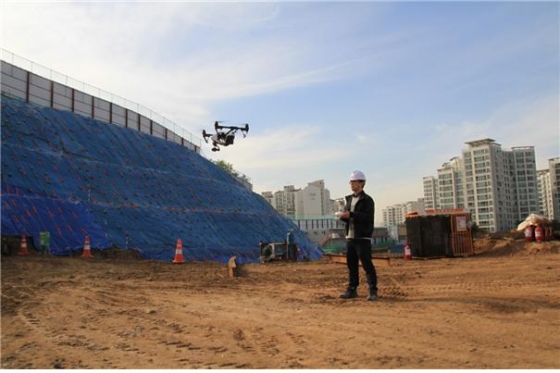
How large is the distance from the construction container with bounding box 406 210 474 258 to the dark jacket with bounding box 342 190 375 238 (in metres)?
12.3

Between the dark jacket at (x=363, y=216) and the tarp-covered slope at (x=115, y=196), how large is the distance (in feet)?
37.6

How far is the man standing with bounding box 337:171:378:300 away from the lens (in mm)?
6113

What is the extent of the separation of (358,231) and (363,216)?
0.21m

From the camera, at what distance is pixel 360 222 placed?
20.6ft

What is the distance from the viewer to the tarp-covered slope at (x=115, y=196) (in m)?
16.3

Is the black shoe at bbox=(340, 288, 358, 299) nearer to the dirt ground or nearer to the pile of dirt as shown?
the dirt ground

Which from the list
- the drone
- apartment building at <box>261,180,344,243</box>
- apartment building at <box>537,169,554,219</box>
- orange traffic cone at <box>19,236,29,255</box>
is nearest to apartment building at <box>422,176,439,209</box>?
apartment building at <box>537,169,554,219</box>

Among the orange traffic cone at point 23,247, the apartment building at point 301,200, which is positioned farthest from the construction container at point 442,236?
the apartment building at point 301,200

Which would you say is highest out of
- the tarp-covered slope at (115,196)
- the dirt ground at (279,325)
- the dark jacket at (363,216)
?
the tarp-covered slope at (115,196)

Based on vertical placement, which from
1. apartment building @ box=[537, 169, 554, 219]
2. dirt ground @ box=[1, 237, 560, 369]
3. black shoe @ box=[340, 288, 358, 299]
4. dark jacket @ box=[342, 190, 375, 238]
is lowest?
dirt ground @ box=[1, 237, 560, 369]

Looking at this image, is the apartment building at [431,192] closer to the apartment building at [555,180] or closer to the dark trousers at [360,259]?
the apartment building at [555,180]

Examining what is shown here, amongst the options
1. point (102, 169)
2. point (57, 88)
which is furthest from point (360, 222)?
point (57, 88)

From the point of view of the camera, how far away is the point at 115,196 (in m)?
21.3

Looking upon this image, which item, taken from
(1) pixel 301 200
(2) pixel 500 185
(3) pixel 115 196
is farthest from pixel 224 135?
(1) pixel 301 200
